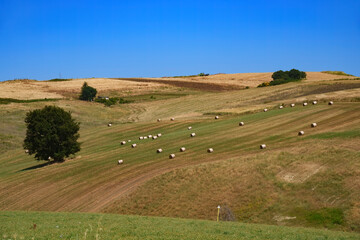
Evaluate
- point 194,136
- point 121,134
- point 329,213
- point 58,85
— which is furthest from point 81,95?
point 329,213

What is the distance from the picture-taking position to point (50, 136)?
5234 centimetres

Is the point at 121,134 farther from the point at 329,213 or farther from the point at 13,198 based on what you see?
the point at 329,213

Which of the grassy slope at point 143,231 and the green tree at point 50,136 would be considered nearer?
the grassy slope at point 143,231

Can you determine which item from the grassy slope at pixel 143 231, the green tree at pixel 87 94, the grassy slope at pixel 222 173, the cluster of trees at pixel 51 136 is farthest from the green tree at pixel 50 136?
the green tree at pixel 87 94

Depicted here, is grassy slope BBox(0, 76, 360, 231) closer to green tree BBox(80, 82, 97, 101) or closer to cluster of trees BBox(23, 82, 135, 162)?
cluster of trees BBox(23, 82, 135, 162)

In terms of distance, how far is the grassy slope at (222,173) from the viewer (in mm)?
27752

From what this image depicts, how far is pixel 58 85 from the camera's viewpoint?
505ft

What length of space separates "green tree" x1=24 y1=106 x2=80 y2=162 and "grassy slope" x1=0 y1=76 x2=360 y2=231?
2266mm

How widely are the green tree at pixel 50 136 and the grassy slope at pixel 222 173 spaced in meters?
2.27

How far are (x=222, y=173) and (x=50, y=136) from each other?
26927mm

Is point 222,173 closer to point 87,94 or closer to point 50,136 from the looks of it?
point 50,136

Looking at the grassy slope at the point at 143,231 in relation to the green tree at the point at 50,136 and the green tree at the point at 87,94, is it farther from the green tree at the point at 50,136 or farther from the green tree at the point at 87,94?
the green tree at the point at 87,94

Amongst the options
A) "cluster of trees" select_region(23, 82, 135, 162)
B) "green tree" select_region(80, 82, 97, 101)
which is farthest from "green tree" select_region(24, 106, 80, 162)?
"green tree" select_region(80, 82, 97, 101)

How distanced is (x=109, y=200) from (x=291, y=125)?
24687mm
